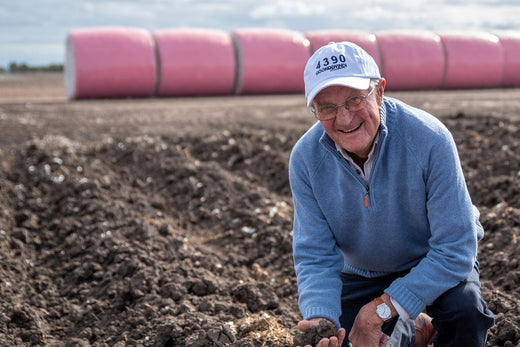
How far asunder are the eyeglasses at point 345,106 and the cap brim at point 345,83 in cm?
6

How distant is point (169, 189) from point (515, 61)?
9.94 m

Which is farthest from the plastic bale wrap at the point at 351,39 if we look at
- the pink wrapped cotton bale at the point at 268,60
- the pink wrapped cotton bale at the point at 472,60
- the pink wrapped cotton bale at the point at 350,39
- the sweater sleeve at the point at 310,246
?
the sweater sleeve at the point at 310,246

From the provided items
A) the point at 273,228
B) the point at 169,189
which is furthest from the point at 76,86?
the point at 273,228

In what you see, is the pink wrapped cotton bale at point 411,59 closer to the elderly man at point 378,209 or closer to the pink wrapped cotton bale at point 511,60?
the pink wrapped cotton bale at point 511,60

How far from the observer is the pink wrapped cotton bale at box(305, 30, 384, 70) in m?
11.9

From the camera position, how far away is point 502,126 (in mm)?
6305

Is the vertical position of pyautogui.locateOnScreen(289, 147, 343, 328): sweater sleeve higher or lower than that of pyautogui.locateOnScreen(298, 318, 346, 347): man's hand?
higher

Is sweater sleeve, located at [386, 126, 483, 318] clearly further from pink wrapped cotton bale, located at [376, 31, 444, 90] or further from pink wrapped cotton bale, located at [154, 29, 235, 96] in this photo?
pink wrapped cotton bale, located at [376, 31, 444, 90]

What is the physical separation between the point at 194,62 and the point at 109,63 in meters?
1.52

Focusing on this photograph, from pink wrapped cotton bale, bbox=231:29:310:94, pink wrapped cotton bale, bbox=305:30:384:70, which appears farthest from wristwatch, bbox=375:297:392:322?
pink wrapped cotton bale, bbox=305:30:384:70


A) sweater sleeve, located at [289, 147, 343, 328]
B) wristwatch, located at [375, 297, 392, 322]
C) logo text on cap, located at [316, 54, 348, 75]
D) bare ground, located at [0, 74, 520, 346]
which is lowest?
bare ground, located at [0, 74, 520, 346]

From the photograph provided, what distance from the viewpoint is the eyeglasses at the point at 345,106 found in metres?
2.34

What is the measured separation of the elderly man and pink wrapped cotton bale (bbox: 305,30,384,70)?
9.54 metres

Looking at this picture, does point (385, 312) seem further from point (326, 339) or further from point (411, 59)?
point (411, 59)
